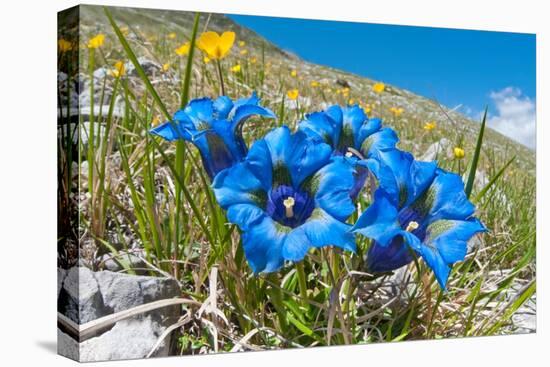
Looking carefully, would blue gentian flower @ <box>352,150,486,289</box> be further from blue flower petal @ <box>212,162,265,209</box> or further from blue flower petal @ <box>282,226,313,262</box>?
blue flower petal @ <box>212,162,265,209</box>

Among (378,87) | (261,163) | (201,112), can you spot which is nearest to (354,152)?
(261,163)

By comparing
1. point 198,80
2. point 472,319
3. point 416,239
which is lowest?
point 472,319

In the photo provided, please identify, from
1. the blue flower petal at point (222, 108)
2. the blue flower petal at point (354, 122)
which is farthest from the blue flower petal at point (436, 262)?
the blue flower petal at point (222, 108)

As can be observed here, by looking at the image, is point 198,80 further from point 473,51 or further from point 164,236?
point 473,51

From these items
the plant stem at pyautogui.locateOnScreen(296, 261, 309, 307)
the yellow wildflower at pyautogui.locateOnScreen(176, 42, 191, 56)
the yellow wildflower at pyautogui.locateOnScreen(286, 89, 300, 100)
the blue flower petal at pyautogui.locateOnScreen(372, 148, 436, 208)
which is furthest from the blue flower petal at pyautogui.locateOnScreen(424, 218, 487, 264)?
the yellow wildflower at pyautogui.locateOnScreen(176, 42, 191, 56)

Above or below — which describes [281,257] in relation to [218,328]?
above

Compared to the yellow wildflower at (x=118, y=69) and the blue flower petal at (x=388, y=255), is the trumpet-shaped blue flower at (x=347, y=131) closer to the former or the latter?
the blue flower petal at (x=388, y=255)
